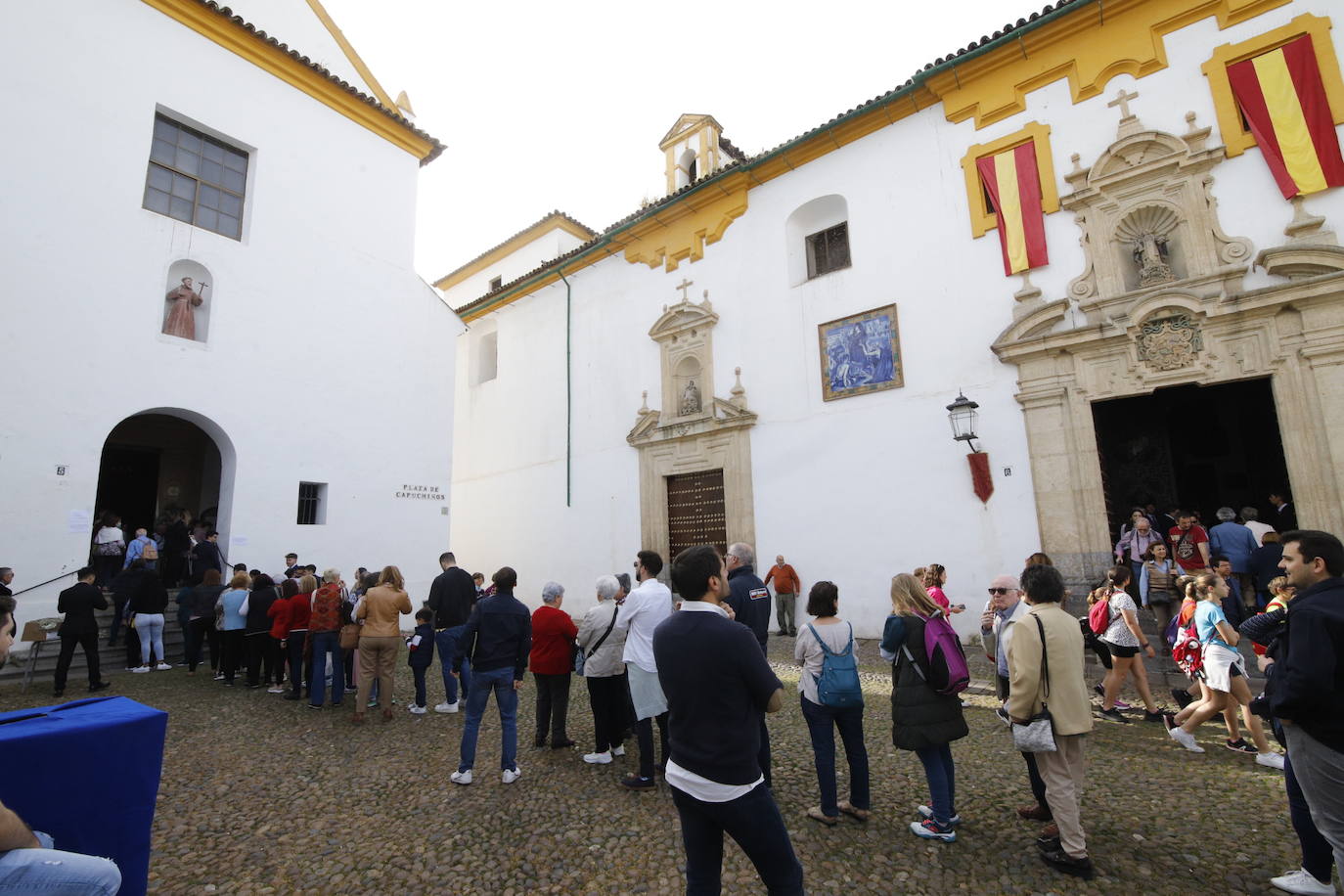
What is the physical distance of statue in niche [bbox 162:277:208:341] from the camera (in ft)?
37.3

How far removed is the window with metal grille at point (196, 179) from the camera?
11.8 m

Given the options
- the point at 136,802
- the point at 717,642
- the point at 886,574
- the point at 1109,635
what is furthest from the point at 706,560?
the point at 886,574

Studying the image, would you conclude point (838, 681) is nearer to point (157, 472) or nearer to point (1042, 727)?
point (1042, 727)

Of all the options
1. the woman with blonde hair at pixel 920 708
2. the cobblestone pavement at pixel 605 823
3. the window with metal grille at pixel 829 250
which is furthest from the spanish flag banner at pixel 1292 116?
the woman with blonde hair at pixel 920 708

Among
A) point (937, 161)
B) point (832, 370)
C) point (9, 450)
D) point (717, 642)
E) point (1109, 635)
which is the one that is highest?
point (937, 161)

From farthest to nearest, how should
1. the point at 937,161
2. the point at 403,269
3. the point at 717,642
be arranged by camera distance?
the point at 403,269 → the point at 937,161 → the point at 717,642

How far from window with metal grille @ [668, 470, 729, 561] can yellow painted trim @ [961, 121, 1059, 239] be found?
6842mm

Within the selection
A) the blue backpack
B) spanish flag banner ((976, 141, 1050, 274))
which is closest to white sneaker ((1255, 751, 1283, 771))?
the blue backpack

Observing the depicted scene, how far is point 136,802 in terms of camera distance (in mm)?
2756

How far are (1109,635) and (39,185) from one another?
51.9 feet

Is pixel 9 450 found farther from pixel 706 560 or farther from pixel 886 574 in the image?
pixel 886 574

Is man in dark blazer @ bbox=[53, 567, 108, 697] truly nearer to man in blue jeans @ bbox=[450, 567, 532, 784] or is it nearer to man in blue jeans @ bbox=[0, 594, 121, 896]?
man in blue jeans @ bbox=[450, 567, 532, 784]

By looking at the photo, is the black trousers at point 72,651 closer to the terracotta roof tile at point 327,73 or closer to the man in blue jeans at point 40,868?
the man in blue jeans at point 40,868

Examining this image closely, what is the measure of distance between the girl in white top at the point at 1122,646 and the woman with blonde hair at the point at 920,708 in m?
3.38
